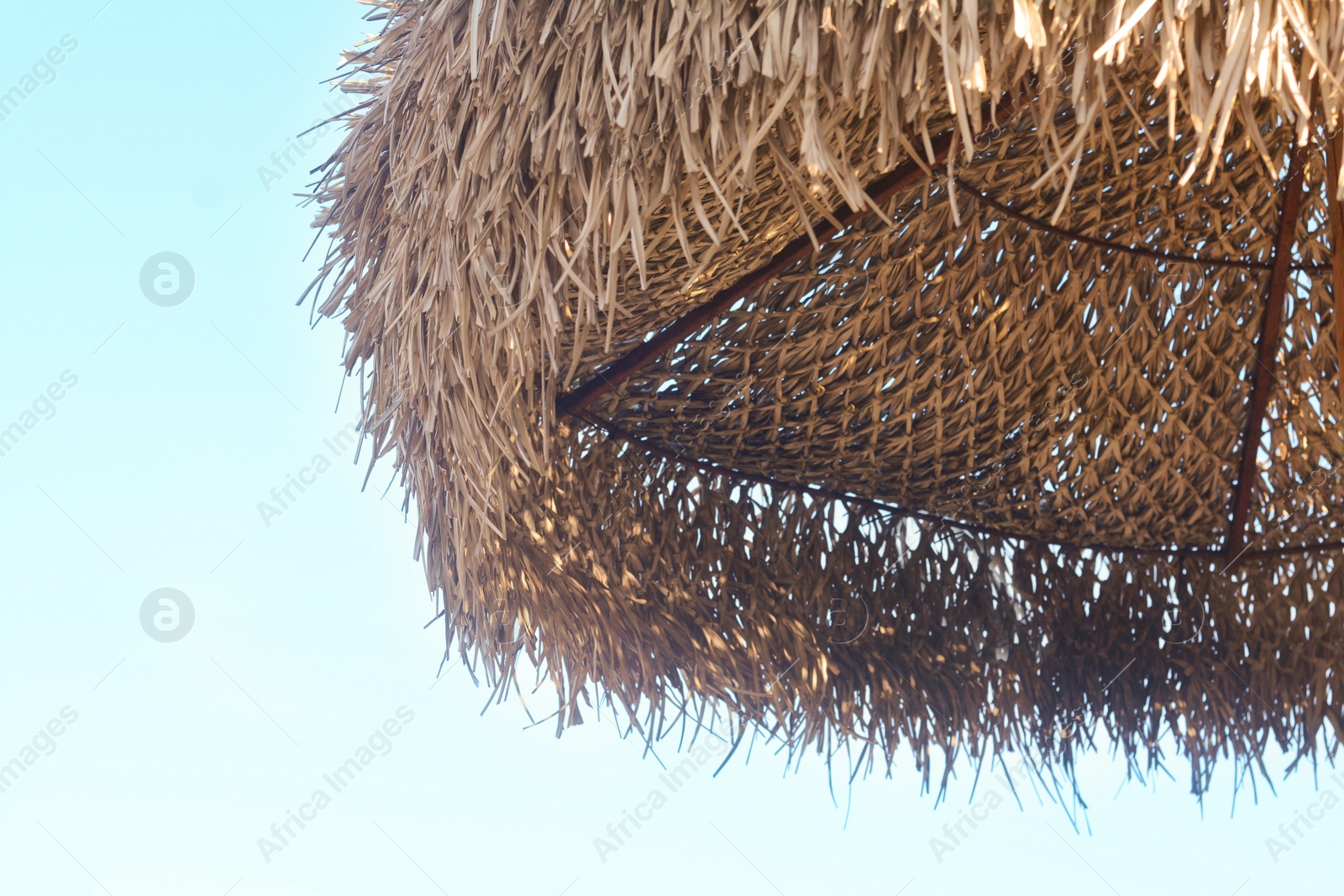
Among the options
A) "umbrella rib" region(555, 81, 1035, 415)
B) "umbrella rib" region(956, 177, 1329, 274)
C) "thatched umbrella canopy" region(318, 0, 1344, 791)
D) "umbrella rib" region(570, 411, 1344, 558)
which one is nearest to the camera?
"thatched umbrella canopy" region(318, 0, 1344, 791)

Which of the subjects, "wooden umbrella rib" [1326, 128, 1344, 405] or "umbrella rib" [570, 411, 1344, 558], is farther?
"umbrella rib" [570, 411, 1344, 558]

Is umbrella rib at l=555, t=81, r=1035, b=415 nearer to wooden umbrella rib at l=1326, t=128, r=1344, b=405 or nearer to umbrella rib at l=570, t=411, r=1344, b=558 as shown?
umbrella rib at l=570, t=411, r=1344, b=558

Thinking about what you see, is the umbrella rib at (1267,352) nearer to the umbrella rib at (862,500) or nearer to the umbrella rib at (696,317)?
the umbrella rib at (862,500)

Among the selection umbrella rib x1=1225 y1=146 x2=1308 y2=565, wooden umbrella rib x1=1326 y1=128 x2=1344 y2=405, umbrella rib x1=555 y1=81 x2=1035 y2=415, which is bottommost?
umbrella rib x1=1225 y1=146 x2=1308 y2=565

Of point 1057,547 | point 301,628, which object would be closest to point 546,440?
point 1057,547

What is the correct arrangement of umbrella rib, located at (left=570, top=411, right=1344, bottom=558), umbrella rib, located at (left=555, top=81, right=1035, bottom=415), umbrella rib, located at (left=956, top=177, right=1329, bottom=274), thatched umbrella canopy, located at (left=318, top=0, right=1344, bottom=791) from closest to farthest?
1. thatched umbrella canopy, located at (left=318, top=0, right=1344, bottom=791)
2. umbrella rib, located at (left=555, top=81, right=1035, bottom=415)
3. umbrella rib, located at (left=570, top=411, right=1344, bottom=558)
4. umbrella rib, located at (left=956, top=177, right=1329, bottom=274)

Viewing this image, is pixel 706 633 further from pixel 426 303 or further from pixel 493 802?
pixel 493 802

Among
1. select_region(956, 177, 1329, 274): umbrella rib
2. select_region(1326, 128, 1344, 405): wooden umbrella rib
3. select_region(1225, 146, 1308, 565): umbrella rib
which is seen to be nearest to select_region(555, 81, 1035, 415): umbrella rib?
select_region(956, 177, 1329, 274): umbrella rib

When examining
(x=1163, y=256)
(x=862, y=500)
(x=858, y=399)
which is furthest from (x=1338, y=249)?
(x=862, y=500)

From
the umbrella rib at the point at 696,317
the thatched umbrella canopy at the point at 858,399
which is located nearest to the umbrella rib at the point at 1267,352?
the thatched umbrella canopy at the point at 858,399
